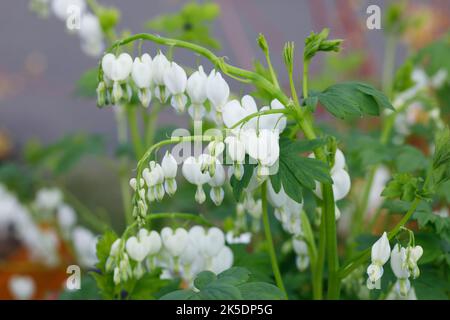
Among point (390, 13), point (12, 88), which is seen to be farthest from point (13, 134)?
point (390, 13)

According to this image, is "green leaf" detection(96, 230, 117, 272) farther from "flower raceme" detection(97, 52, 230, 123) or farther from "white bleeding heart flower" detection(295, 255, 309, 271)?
"white bleeding heart flower" detection(295, 255, 309, 271)

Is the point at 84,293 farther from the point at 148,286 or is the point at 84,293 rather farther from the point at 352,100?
the point at 352,100

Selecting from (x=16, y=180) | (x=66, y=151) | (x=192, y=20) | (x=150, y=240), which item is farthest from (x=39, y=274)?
(x=150, y=240)

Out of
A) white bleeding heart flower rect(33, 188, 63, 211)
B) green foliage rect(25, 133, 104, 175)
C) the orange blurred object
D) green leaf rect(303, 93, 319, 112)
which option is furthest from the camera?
the orange blurred object

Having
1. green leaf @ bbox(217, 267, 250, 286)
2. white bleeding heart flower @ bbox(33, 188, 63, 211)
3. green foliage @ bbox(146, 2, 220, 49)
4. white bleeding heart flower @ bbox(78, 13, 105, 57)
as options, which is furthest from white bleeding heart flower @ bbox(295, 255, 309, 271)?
white bleeding heart flower @ bbox(33, 188, 63, 211)

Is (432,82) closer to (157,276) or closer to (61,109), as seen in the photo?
(157,276)

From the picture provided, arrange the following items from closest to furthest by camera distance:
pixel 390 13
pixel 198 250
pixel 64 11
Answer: pixel 198 250
pixel 64 11
pixel 390 13

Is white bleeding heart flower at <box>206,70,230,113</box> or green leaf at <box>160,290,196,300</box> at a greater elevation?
white bleeding heart flower at <box>206,70,230,113</box>
